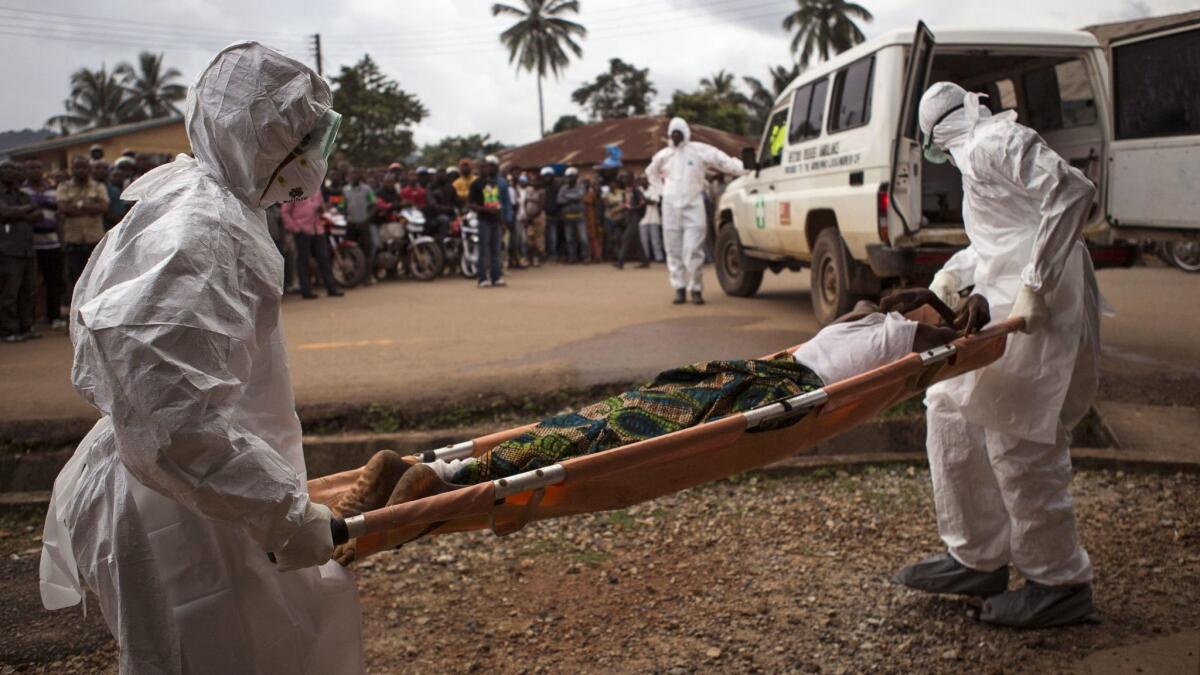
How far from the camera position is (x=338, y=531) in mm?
1909

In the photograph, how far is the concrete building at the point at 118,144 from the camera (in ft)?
79.3

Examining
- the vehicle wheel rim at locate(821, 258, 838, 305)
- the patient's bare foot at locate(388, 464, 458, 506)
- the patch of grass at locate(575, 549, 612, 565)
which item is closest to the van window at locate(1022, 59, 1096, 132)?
the vehicle wheel rim at locate(821, 258, 838, 305)

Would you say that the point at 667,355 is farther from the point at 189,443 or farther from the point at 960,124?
the point at 189,443

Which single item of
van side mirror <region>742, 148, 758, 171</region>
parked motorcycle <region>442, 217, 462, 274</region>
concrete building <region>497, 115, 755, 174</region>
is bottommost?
parked motorcycle <region>442, 217, 462, 274</region>

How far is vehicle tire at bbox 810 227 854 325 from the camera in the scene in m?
7.52

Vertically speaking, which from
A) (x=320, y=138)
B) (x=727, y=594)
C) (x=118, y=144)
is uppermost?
(x=118, y=144)

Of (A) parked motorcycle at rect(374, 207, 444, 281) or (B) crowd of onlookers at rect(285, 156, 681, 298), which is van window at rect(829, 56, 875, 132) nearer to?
(B) crowd of onlookers at rect(285, 156, 681, 298)

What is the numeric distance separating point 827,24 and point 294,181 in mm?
41293

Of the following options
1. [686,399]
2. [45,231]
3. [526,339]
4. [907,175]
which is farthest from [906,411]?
[45,231]

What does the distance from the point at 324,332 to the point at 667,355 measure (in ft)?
11.9

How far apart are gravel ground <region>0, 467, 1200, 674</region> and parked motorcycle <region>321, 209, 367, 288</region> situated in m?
8.64

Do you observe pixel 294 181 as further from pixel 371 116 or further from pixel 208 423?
pixel 371 116

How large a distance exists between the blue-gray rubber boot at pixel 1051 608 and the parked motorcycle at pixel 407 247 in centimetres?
1186

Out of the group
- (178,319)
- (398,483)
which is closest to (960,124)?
(398,483)
